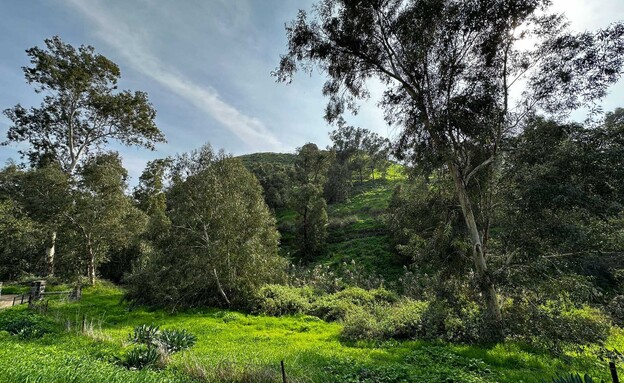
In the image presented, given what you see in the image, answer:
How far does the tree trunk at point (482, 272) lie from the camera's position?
36.1 ft

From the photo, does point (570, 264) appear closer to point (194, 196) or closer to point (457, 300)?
point (457, 300)

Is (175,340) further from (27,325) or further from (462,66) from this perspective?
(462,66)

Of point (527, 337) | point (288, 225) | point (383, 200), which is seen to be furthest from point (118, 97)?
point (383, 200)

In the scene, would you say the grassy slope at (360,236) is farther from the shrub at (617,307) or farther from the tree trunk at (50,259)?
the tree trunk at (50,259)

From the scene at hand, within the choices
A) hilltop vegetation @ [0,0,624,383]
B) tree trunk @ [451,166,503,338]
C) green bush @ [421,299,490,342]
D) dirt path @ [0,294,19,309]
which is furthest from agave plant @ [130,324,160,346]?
dirt path @ [0,294,19,309]

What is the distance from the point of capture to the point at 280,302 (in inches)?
690

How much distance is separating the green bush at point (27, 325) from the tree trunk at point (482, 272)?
648 inches

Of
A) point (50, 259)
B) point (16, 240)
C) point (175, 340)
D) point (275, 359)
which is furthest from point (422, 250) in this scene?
point (16, 240)

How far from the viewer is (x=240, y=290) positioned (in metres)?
18.7

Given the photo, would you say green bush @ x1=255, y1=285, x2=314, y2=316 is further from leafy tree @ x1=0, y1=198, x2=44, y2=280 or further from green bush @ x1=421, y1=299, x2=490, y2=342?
leafy tree @ x1=0, y1=198, x2=44, y2=280

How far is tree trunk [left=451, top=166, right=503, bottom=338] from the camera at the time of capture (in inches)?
433

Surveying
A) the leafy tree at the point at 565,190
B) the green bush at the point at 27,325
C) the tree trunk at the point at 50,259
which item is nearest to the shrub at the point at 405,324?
the leafy tree at the point at 565,190

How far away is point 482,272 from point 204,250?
605 inches

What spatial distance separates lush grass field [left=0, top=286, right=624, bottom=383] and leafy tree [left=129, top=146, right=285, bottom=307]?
150 inches
